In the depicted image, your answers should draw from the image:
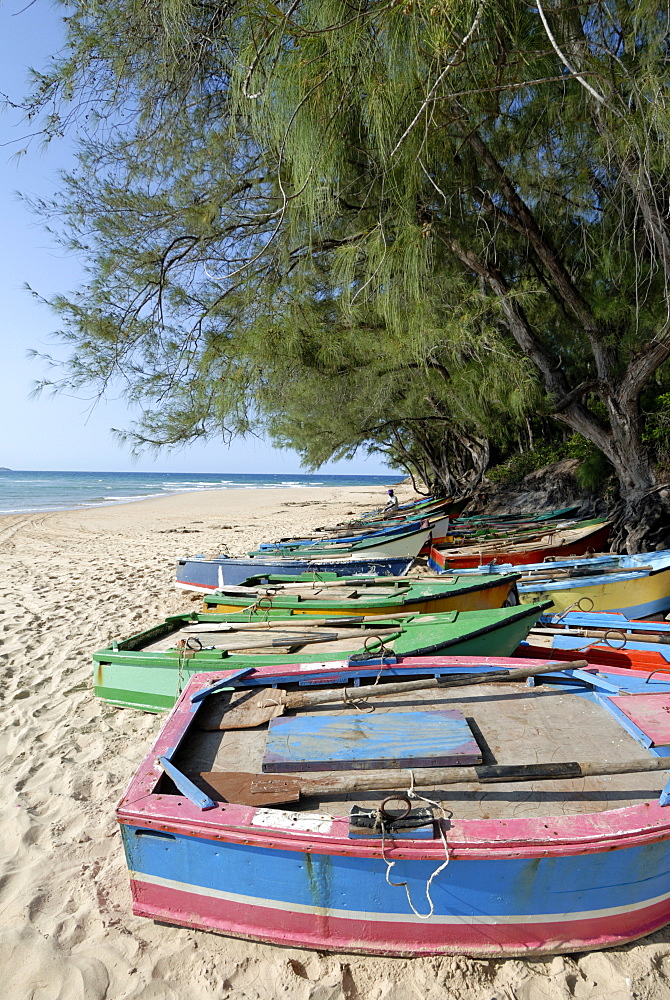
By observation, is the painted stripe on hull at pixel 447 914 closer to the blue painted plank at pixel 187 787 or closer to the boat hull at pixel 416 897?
the boat hull at pixel 416 897

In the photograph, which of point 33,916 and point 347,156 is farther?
point 347,156

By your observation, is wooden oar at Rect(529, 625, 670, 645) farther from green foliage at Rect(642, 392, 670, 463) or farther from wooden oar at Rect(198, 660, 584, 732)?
green foliage at Rect(642, 392, 670, 463)

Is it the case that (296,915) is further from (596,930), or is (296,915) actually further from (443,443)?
(443,443)

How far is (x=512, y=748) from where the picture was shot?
2582mm

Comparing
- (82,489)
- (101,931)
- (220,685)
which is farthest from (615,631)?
(82,489)

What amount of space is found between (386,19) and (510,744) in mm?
3648

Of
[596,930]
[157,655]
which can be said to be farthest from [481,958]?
[157,655]

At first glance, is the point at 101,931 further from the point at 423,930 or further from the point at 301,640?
the point at 301,640

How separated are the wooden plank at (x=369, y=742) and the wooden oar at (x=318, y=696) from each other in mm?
142

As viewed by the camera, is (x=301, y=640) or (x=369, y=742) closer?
(x=369, y=742)

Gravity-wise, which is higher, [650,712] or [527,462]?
[527,462]

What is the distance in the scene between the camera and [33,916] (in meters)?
2.49

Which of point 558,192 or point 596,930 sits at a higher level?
point 558,192

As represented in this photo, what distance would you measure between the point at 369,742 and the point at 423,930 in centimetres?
73
